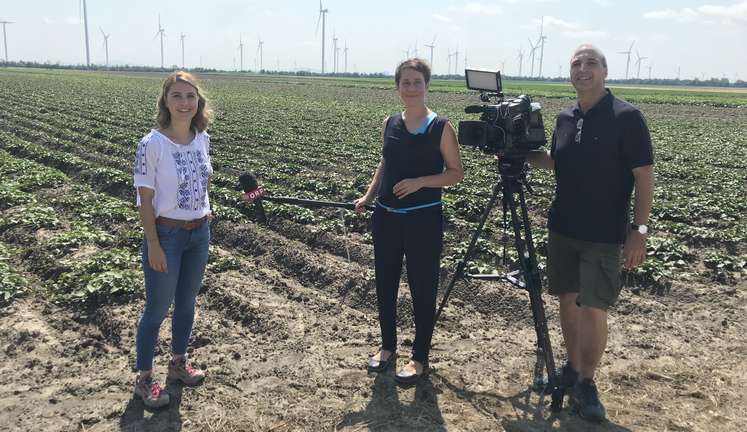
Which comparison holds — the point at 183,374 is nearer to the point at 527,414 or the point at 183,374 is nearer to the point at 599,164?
the point at 527,414

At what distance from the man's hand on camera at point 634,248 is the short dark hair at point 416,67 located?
1.78 metres

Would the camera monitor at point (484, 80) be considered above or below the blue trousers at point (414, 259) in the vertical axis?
above

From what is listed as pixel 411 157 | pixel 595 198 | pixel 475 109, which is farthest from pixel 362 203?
pixel 595 198

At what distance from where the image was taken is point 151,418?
404cm

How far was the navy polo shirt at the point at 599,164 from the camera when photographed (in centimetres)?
363

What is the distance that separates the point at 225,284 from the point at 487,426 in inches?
141

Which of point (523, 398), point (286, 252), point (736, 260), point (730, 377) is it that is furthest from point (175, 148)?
point (736, 260)

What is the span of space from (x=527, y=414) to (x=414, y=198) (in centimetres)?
180

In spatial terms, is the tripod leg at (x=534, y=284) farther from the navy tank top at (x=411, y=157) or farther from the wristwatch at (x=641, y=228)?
the wristwatch at (x=641, y=228)

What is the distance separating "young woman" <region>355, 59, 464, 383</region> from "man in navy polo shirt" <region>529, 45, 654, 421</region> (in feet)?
2.62

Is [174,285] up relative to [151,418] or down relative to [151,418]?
up

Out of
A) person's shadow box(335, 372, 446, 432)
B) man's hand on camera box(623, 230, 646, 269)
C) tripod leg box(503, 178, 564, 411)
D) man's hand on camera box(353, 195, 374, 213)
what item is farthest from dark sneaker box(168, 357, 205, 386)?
man's hand on camera box(623, 230, 646, 269)

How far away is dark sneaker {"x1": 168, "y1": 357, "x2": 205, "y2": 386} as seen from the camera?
14.7 ft

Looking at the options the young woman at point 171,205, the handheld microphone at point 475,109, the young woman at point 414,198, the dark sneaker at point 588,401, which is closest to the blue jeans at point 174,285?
the young woman at point 171,205
